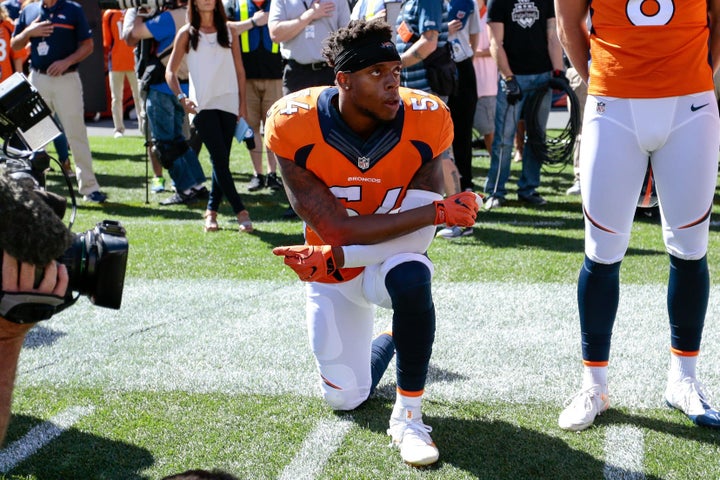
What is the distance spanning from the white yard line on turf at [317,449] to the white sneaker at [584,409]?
0.85m

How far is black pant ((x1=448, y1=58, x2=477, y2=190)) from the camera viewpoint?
8148mm

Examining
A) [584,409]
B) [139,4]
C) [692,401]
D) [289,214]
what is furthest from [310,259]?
[139,4]

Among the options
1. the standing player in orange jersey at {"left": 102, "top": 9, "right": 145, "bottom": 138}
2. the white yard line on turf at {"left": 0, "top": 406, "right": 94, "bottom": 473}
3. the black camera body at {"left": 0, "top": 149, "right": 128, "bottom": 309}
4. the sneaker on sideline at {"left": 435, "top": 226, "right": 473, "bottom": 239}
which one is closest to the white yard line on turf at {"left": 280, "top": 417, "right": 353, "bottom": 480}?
the white yard line on turf at {"left": 0, "top": 406, "right": 94, "bottom": 473}

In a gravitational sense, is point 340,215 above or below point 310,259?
above

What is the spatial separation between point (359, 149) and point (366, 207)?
23cm

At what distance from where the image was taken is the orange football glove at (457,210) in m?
3.41

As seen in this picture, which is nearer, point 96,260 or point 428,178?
point 96,260

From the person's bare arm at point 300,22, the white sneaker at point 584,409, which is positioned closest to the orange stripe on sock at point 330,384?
the white sneaker at point 584,409

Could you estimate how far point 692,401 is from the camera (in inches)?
145

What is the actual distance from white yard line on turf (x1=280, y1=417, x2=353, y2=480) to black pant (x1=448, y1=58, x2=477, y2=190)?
15.5 feet

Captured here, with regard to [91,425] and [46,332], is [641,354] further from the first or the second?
[46,332]

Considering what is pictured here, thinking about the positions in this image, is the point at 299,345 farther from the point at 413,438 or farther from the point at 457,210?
the point at 457,210

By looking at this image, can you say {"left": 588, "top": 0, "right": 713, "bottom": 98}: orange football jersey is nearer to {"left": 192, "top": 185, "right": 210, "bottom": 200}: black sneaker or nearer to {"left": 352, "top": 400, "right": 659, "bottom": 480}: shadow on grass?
{"left": 352, "top": 400, "right": 659, "bottom": 480}: shadow on grass

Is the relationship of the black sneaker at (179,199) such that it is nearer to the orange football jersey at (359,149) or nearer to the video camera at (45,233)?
the orange football jersey at (359,149)
